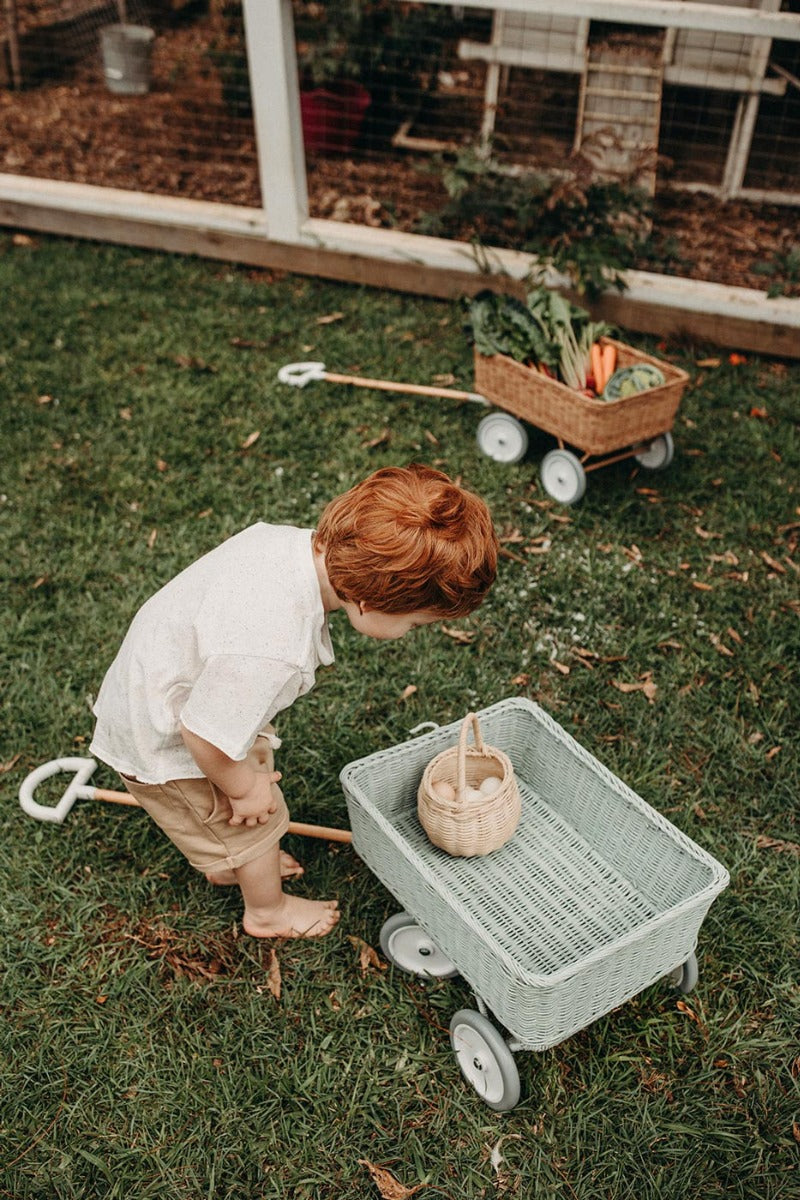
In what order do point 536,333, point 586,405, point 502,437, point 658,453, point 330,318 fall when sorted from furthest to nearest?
point 330,318 → point 502,437 → point 658,453 → point 536,333 → point 586,405

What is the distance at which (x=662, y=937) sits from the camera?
204cm

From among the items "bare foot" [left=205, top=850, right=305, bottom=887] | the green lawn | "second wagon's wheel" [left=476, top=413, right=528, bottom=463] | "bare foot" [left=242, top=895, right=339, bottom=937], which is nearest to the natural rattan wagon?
"second wagon's wheel" [left=476, top=413, right=528, bottom=463]

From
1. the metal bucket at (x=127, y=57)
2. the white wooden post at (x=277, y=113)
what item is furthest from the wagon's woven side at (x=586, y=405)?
the metal bucket at (x=127, y=57)

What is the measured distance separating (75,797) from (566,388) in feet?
7.58

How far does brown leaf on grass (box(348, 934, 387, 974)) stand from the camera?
2.49 metres

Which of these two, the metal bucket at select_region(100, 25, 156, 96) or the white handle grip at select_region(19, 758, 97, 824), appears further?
the metal bucket at select_region(100, 25, 156, 96)

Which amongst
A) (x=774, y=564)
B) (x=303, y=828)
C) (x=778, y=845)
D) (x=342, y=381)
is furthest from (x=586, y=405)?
(x=303, y=828)

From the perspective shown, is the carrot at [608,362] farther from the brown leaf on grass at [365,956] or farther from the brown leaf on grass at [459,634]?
the brown leaf on grass at [365,956]

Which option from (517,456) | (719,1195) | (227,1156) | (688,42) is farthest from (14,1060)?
(688,42)

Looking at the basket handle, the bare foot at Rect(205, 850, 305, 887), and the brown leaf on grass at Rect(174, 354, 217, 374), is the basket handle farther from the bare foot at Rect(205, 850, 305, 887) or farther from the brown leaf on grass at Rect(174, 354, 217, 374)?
the brown leaf on grass at Rect(174, 354, 217, 374)

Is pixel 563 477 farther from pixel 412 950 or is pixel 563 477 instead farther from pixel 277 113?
pixel 277 113

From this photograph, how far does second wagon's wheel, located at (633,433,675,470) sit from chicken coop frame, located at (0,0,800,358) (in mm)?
1358

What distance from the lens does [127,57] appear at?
25.8ft

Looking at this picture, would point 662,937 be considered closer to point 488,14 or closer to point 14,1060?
point 14,1060
